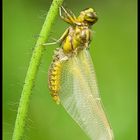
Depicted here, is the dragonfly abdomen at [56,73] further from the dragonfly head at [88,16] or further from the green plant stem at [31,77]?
the green plant stem at [31,77]

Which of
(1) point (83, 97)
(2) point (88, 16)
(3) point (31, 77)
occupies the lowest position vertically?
(1) point (83, 97)

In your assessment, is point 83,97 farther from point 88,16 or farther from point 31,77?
point 31,77

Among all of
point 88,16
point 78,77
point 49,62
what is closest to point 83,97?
point 78,77

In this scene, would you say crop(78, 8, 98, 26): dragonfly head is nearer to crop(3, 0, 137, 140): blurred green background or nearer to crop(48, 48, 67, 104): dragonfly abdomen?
crop(48, 48, 67, 104): dragonfly abdomen

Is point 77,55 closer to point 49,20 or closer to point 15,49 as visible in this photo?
point 49,20

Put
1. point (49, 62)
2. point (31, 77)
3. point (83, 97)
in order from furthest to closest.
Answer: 1. point (49, 62)
2. point (83, 97)
3. point (31, 77)

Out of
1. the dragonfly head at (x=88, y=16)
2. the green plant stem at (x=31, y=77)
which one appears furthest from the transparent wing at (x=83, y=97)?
the green plant stem at (x=31, y=77)

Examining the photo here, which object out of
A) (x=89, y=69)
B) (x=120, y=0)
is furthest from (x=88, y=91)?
(x=120, y=0)
